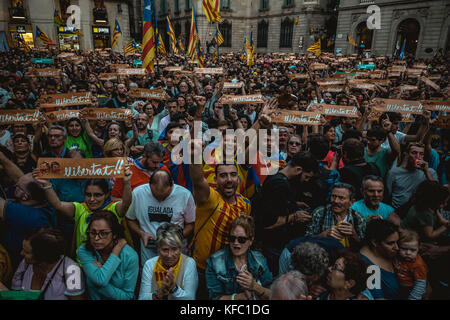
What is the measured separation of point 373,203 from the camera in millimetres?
2770

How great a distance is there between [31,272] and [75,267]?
33cm

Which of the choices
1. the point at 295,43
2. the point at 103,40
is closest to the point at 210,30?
the point at 295,43

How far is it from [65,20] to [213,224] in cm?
4478

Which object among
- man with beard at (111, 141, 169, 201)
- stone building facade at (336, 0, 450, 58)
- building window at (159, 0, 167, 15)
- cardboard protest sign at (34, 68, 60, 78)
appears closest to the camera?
man with beard at (111, 141, 169, 201)

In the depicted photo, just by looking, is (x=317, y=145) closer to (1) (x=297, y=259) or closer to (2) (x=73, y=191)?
(1) (x=297, y=259)

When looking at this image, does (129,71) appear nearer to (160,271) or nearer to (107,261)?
(107,261)

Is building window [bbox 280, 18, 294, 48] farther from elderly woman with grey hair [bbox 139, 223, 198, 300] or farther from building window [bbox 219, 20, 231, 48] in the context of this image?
elderly woman with grey hair [bbox 139, 223, 198, 300]

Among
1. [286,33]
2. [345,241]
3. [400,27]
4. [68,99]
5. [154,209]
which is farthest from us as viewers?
[286,33]

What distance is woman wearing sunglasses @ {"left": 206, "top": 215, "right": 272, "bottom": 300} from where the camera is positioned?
2.23m

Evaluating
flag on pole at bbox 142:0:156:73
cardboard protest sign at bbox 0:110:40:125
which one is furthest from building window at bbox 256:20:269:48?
cardboard protest sign at bbox 0:110:40:125

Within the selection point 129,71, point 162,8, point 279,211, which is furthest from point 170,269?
point 162,8

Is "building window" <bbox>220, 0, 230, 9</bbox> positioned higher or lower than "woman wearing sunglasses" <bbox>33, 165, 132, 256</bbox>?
higher

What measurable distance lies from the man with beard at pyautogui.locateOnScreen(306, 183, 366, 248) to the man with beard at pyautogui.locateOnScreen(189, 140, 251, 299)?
27.3 inches

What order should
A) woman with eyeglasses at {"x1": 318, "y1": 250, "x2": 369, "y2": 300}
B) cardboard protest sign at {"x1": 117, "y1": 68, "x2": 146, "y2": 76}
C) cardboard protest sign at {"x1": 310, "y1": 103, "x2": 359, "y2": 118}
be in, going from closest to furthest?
1. woman with eyeglasses at {"x1": 318, "y1": 250, "x2": 369, "y2": 300}
2. cardboard protest sign at {"x1": 310, "y1": 103, "x2": 359, "y2": 118}
3. cardboard protest sign at {"x1": 117, "y1": 68, "x2": 146, "y2": 76}
